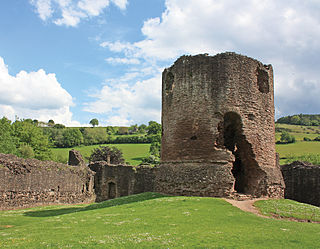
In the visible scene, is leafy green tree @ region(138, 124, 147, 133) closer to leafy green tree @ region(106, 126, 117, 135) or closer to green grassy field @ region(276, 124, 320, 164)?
leafy green tree @ region(106, 126, 117, 135)

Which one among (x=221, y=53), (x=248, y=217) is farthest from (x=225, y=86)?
(x=248, y=217)

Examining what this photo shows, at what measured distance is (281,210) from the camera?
13.9 metres

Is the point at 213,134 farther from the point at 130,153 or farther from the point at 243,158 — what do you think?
the point at 130,153

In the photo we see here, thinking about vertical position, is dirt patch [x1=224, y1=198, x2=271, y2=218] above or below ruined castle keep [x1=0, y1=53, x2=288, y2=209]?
below

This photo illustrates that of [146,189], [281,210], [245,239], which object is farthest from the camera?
[146,189]

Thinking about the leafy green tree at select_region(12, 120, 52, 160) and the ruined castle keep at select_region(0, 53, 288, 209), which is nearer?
the ruined castle keep at select_region(0, 53, 288, 209)

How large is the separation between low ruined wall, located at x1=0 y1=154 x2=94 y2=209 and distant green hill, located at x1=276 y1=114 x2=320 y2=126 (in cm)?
9487

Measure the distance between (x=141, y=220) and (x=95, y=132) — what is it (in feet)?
292

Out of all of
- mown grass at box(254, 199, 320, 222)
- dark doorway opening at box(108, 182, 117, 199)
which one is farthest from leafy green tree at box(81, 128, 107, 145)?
mown grass at box(254, 199, 320, 222)

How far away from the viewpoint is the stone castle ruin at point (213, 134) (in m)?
17.0

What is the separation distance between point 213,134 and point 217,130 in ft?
1.10

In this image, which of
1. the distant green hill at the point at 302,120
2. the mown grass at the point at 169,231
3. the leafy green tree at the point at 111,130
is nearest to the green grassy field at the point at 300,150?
the distant green hill at the point at 302,120

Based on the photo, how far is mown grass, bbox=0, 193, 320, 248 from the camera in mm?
8211

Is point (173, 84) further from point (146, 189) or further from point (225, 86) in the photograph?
point (146, 189)
